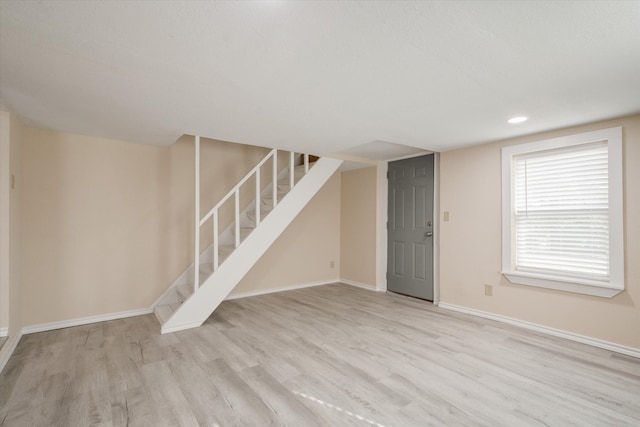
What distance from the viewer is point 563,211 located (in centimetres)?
299

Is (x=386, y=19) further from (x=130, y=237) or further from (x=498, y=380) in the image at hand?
(x=130, y=237)

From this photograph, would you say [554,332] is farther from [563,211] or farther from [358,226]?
[358,226]

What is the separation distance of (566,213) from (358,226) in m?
2.91

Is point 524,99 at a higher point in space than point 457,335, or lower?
higher

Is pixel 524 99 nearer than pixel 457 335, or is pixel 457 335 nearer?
pixel 524 99

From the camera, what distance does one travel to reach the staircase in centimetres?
319

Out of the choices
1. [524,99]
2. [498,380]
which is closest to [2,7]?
[524,99]

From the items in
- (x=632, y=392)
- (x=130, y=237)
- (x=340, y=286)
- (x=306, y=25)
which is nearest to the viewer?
(x=306, y=25)

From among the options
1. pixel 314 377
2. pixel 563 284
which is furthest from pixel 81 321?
pixel 563 284

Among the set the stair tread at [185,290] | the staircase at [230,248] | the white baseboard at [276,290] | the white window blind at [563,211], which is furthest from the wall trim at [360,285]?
the stair tread at [185,290]

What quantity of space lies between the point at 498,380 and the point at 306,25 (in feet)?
8.46

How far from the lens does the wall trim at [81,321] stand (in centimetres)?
304

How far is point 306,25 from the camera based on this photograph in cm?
139

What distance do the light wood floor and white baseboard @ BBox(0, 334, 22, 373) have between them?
1.8 inches
